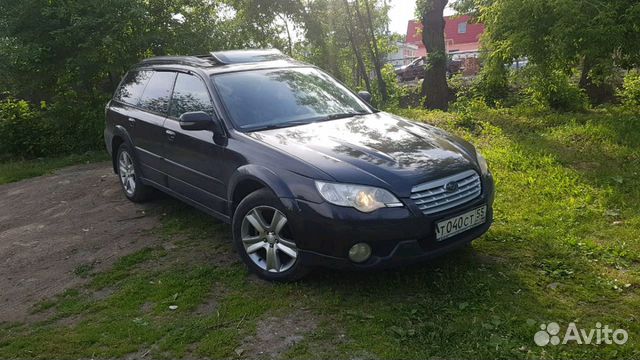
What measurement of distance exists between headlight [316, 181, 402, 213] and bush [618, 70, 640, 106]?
768cm

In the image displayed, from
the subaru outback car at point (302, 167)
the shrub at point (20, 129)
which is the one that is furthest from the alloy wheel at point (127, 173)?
the shrub at point (20, 129)

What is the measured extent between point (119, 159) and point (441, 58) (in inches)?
360

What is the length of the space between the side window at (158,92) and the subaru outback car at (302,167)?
0.02m

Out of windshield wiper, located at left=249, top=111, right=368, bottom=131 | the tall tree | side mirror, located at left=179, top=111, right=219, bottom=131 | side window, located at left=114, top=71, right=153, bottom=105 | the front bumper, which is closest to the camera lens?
the front bumper

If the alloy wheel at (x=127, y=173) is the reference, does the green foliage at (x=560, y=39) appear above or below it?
above

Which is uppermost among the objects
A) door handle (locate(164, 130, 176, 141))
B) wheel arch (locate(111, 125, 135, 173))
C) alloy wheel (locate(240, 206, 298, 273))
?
door handle (locate(164, 130, 176, 141))

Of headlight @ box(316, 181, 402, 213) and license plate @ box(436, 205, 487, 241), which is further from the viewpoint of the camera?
license plate @ box(436, 205, 487, 241)

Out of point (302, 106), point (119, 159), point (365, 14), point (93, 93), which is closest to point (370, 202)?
point (302, 106)

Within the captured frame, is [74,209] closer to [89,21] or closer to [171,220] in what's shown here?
[171,220]

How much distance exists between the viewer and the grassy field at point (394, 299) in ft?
10.5

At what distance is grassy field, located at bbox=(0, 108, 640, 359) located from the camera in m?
3.19

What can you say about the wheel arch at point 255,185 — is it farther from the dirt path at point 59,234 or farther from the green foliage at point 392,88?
the green foliage at point 392,88

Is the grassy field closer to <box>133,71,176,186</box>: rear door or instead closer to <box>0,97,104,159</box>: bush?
<box>133,71,176,186</box>: rear door

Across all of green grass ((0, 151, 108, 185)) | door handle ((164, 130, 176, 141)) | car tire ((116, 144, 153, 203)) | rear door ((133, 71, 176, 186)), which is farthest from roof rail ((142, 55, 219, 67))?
green grass ((0, 151, 108, 185))
